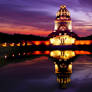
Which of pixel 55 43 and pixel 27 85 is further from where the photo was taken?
pixel 55 43

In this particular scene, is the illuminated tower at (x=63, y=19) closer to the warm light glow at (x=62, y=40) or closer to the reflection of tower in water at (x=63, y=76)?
the warm light glow at (x=62, y=40)

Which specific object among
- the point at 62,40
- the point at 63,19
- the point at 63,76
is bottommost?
the point at 63,76

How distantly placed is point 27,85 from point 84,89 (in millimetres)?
3678

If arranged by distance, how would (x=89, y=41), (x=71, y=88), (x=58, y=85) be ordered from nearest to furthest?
(x=71, y=88), (x=58, y=85), (x=89, y=41)

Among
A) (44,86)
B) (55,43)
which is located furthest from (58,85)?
(55,43)

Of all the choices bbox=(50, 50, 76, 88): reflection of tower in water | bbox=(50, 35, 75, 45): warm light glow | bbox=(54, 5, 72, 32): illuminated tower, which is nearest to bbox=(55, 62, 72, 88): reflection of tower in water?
bbox=(50, 50, 76, 88): reflection of tower in water

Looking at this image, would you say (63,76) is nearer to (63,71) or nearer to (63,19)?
(63,71)

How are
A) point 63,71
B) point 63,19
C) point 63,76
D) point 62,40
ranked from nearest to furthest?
1. point 63,76
2. point 63,71
3. point 62,40
4. point 63,19

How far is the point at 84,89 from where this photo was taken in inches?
458

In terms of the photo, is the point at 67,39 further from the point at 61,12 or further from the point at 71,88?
the point at 71,88

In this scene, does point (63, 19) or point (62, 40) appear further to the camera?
point (63, 19)

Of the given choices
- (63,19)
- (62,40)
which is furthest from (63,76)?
(63,19)

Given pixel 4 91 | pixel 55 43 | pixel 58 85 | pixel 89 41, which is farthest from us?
pixel 89 41

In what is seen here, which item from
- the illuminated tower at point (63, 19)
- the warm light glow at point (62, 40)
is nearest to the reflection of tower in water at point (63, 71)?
the warm light glow at point (62, 40)
